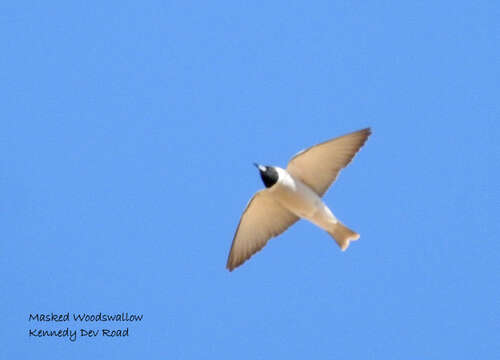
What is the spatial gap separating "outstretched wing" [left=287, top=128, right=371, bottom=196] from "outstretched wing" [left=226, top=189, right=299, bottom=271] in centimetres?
39

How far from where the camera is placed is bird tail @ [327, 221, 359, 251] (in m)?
7.40

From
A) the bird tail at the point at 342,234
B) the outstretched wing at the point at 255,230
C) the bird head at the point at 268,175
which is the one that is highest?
the bird head at the point at 268,175

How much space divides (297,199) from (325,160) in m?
0.44

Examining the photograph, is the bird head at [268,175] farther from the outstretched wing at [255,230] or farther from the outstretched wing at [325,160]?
the outstretched wing at [255,230]

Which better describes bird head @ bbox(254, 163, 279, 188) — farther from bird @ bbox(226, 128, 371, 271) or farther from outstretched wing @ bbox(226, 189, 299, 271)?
outstretched wing @ bbox(226, 189, 299, 271)

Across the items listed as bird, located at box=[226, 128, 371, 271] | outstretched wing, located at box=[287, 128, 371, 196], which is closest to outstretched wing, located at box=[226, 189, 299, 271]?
bird, located at box=[226, 128, 371, 271]

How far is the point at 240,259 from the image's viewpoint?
759 centimetres

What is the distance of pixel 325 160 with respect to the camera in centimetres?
726

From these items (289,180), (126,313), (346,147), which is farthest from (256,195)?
(126,313)

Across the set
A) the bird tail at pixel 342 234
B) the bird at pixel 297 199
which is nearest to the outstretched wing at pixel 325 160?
the bird at pixel 297 199

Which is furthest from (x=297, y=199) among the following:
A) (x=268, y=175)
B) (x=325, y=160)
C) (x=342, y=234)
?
(x=342, y=234)

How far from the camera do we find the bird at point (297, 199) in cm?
716

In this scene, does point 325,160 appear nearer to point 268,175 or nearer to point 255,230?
point 268,175

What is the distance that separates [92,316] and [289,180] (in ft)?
7.84
